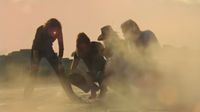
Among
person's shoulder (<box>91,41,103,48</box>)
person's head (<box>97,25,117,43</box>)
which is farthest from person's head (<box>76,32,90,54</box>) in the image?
person's head (<box>97,25,117,43</box>)

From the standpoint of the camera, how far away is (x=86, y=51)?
655 inches

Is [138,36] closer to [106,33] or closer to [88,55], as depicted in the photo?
[106,33]

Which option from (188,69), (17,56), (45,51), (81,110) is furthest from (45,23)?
(17,56)

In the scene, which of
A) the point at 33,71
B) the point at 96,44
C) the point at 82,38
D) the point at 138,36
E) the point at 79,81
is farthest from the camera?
the point at 33,71

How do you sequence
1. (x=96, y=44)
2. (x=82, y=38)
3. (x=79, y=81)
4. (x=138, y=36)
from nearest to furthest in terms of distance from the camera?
(x=138, y=36), (x=82, y=38), (x=96, y=44), (x=79, y=81)

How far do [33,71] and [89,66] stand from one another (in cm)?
124

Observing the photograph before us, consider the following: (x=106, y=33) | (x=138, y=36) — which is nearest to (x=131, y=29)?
(x=138, y=36)

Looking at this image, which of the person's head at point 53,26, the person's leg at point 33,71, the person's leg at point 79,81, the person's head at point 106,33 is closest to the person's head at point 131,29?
the person's head at point 106,33

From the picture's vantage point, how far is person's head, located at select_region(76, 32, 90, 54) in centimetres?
1636

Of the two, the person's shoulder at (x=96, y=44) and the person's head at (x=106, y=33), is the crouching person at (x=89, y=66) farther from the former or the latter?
the person's head at (x=106, y=33)

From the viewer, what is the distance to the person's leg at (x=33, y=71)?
55.4 feet

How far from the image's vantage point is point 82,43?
1645cm

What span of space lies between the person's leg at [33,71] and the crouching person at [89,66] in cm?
78

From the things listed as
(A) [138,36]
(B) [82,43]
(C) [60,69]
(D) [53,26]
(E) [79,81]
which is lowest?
(E) [79,81]
